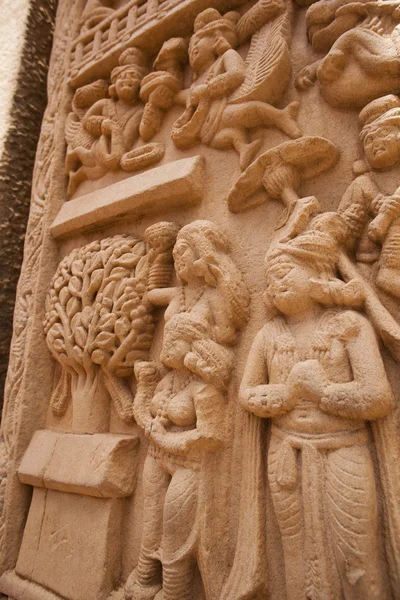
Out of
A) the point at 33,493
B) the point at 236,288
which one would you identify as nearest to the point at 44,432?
the point at 33,493

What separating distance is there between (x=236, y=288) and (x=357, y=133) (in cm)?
88

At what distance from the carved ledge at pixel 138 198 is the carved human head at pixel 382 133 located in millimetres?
835

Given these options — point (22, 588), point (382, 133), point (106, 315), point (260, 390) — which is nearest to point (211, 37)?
point (382, 133)

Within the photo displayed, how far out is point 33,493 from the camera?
2357mm

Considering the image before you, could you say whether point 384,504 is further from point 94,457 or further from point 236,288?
point 94,457

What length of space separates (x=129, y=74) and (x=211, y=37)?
24.1 inches

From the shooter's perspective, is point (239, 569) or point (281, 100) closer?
point (239, 569)

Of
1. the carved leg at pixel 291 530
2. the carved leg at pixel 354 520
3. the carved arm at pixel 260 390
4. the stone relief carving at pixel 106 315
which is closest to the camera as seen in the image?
the carved leg at pixel 354 520

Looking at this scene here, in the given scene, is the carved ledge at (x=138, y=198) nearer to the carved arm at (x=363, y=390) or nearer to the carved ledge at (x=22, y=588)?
the carved arm at (x=363, y=390)

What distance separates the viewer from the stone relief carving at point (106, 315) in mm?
2195

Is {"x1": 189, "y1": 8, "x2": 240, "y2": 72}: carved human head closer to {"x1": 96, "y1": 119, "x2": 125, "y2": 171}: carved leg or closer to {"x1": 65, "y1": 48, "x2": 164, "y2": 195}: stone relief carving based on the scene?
{"x1": 65, "y1": 48, "x2": 164, "y2": 195}: stone relief carving

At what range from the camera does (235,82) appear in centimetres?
224

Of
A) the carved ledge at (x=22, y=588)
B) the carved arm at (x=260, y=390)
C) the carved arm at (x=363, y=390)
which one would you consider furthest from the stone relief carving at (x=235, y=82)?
the carved ledge at (x=22, y=588)

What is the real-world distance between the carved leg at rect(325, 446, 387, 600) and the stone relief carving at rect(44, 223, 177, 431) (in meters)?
1.07
